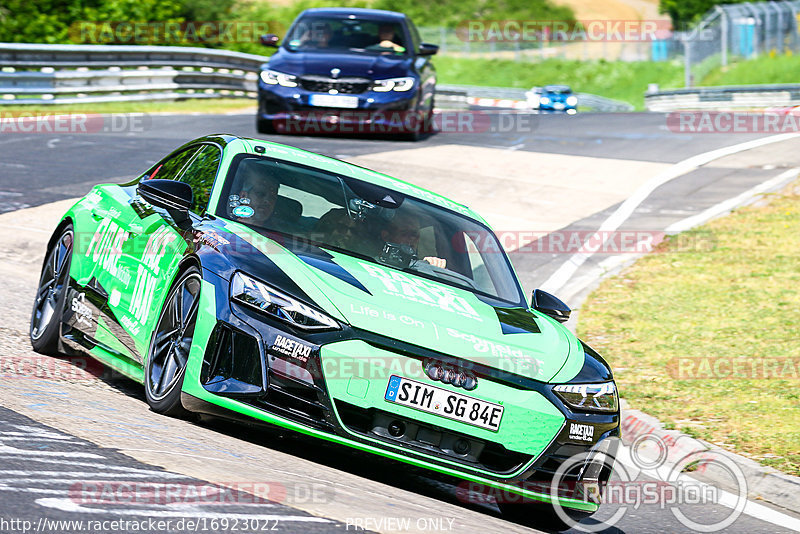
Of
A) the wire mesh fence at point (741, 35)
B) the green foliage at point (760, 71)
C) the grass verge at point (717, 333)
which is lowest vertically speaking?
the green foliage at point (760, 71)

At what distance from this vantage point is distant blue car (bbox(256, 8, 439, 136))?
17906 millimetres

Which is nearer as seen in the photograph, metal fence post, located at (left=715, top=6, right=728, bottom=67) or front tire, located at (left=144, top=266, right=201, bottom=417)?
front tire, located at (left=144, top=266, right=201, bottom=417)

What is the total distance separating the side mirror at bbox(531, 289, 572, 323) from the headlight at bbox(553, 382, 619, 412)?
3.19 ft

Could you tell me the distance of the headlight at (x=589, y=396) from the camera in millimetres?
5652

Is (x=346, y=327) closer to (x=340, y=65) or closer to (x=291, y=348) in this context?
(x=291, y=348)

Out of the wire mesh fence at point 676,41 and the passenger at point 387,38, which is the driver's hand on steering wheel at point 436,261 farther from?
the wire mesh fence at point 676,41

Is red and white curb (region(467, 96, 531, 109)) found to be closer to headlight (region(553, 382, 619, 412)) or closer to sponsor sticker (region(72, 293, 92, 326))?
sponsor sticker (region(72, 293, 92, 326))

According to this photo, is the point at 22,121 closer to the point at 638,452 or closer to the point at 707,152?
the point at 707,152

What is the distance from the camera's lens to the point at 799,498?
6785 mm

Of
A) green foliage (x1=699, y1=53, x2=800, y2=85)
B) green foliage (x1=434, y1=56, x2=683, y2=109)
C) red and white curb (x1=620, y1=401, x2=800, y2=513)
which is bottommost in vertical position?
green foliage (x1=434, y1=56, x2=683, y2=109)

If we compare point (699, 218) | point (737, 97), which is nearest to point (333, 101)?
point (699, 218)

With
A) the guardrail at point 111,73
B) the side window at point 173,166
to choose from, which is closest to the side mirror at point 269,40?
the guardrail at point 111,73

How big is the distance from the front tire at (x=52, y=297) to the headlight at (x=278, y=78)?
409 inches

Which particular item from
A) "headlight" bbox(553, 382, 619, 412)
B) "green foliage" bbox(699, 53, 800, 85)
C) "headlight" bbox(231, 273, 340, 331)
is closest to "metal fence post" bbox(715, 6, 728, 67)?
"green foliage" bbox(699, 53, 800, 85)
